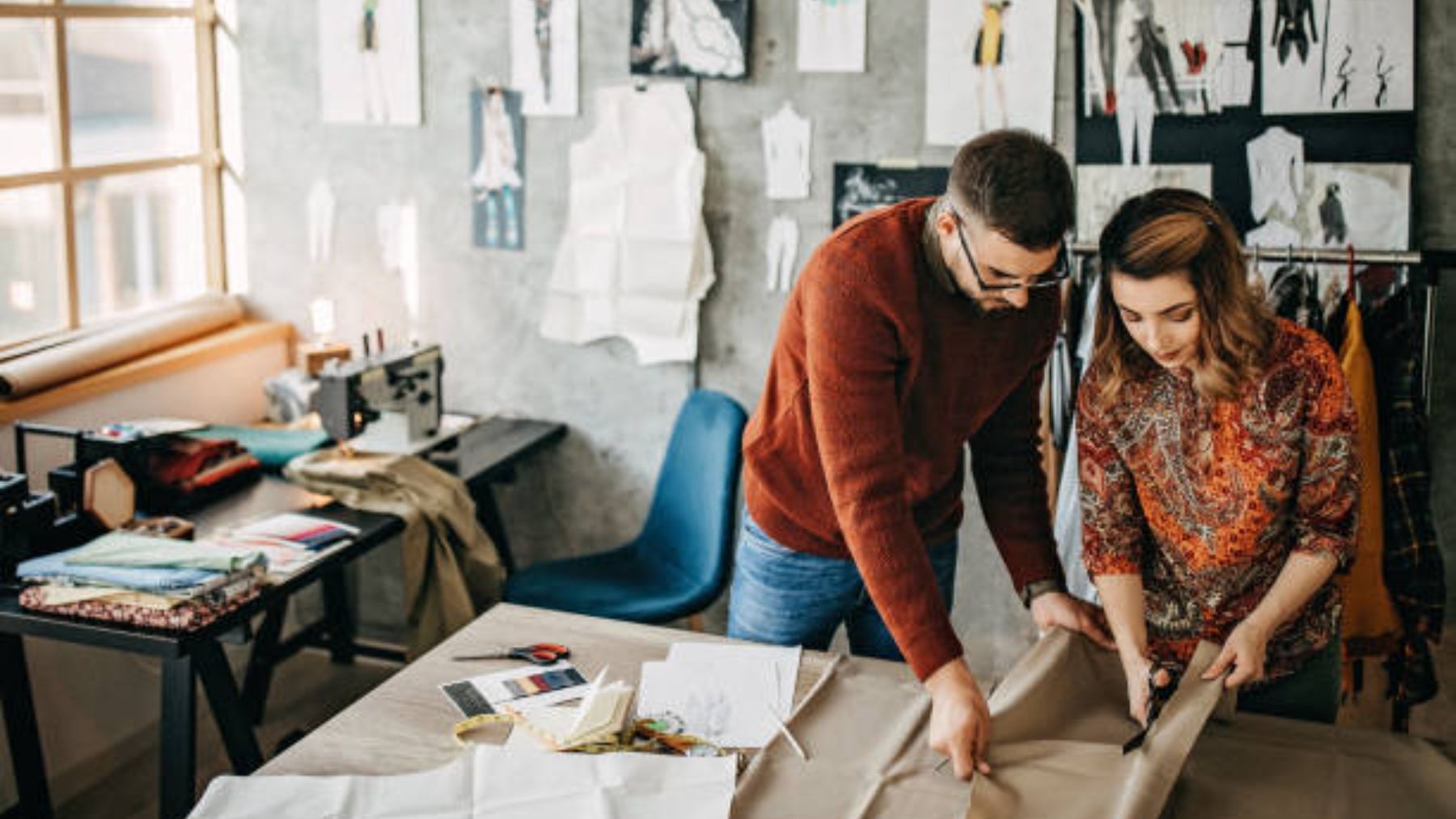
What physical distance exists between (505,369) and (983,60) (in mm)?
1649

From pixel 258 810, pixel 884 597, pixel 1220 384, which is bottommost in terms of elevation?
pixel 258 810

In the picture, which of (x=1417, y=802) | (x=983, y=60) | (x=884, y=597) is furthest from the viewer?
(x=983, y=60)

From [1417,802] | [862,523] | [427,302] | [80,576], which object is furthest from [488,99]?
[1417,802]

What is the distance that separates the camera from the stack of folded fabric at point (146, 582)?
8.72ft

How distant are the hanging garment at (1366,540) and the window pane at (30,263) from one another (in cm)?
316

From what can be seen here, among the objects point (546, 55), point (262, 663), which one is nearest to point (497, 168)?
point (546, 55)

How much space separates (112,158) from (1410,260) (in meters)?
3.33

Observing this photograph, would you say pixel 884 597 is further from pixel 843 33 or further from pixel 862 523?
pixel 843 33

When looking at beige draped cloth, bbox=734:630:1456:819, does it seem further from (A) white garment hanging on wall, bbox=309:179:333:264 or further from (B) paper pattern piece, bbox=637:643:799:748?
(A) white garment hanging on wall, bbox=309:179:333:264

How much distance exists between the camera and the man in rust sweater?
1.92m

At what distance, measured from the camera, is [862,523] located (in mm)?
2014

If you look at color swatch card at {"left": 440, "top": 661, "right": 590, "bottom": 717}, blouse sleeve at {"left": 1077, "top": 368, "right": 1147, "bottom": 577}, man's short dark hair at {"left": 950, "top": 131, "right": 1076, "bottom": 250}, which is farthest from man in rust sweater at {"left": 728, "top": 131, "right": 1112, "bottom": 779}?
color swatch card at {"left": 440, "top": 661, "right": 590, "bottom": 717}

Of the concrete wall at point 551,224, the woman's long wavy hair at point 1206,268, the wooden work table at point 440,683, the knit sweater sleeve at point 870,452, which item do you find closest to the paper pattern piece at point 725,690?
the wooden work table at point 440,683

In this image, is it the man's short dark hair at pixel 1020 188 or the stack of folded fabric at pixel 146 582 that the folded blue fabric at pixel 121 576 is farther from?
the man's short dark hair at pixel 1020 188
